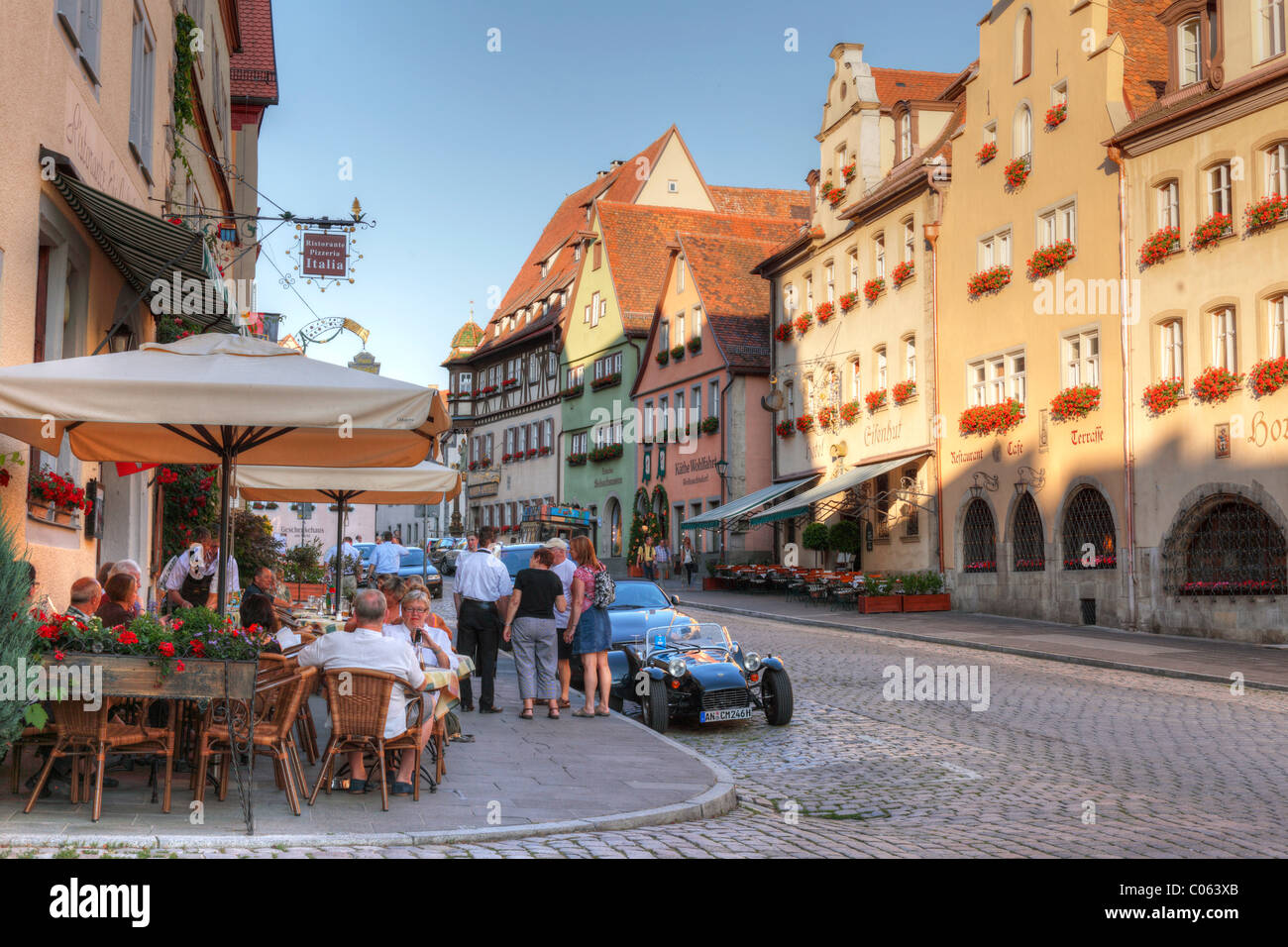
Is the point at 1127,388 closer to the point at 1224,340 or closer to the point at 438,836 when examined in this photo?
the point at 1224,340

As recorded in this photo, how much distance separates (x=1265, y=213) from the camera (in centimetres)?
2209

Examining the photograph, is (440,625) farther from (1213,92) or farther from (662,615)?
(1213,92)

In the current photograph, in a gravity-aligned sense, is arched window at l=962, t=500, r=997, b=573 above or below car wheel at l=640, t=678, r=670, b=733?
above

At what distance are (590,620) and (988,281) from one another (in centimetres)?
1862

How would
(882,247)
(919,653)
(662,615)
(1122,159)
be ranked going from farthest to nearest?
(882,247)
(1122,159)
(919,653)
(662,615)

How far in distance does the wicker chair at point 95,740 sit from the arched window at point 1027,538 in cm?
2233

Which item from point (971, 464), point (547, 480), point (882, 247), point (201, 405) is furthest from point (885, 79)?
point (201, 405)

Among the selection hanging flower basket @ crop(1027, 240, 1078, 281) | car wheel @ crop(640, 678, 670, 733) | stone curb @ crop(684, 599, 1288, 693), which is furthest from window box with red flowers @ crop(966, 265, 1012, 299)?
car wheel @ crop(640, 678, 670, 733)

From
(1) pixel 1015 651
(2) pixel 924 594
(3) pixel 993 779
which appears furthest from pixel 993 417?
(3) pixel 993 779

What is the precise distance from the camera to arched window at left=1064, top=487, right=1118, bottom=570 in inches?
1021

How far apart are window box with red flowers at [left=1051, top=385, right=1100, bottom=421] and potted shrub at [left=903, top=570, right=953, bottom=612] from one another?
533cm

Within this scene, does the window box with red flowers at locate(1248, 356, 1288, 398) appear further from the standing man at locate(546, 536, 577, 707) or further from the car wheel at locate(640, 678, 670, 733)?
the car wheel at locate(640, 678, 670, 733)

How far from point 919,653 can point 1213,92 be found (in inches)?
426

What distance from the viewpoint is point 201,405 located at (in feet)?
28.7
